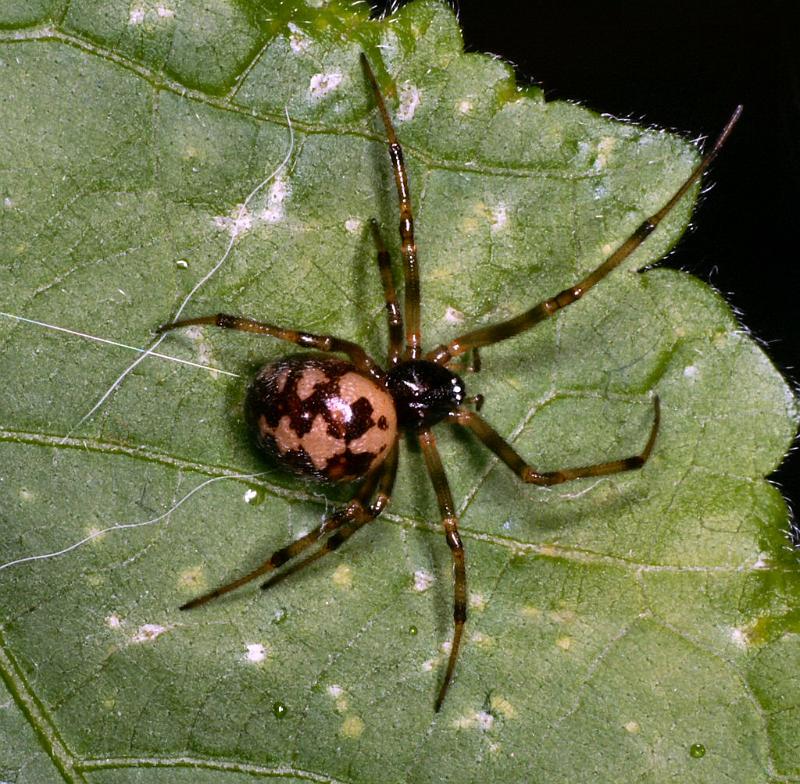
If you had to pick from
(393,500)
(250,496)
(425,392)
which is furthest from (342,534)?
(425,392)

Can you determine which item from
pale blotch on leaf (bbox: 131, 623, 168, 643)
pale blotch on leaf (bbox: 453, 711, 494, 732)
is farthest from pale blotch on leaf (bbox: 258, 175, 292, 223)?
pale blotch on leaf (bbox: 453, 711, 494, 732)

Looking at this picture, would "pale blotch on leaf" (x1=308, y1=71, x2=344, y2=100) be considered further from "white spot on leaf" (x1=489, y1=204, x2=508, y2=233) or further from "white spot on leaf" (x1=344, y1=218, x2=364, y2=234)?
"white spot on leaf" (x1=489, y1=204, x2=508, y2=233)

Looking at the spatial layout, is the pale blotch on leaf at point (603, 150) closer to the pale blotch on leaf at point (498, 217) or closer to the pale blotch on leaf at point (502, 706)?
the pale blotch on leaf at point (498, 217)

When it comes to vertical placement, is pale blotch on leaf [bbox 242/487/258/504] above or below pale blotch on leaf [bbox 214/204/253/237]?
below

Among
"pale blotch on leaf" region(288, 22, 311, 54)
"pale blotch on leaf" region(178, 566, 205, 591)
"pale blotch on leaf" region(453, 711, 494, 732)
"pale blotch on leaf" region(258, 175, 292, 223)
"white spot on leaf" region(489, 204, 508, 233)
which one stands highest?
"pale blotch on leaf" region(288, 22, 311, 54)

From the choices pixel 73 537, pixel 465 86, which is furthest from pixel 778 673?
→ pixel 73 537

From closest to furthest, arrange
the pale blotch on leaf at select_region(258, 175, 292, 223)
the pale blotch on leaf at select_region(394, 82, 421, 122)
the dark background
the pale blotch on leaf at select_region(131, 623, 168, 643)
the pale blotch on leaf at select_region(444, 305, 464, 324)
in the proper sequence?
1. the pale blotch on leaf at select_region(394, 82, 421, 122)
2. the pale blotch on leaf at select_region(258, 175, 292, 223)
3. the pale blotch on leaf at select_region(131, 623, 168, 643)
4. the pale blotch on leaf at select_region(444, 305, 464, 324)
5. the dark background
